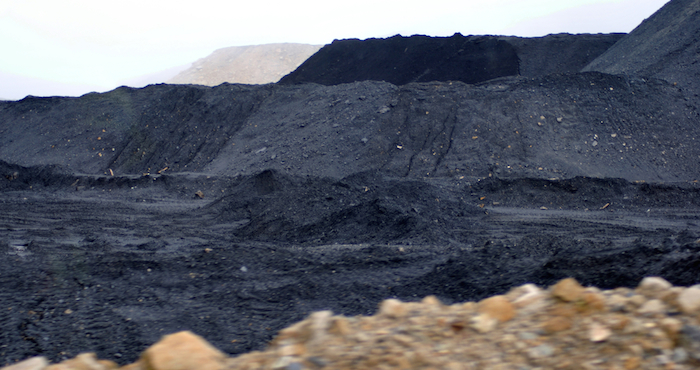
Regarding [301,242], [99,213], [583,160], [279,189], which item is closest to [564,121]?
[583,160]

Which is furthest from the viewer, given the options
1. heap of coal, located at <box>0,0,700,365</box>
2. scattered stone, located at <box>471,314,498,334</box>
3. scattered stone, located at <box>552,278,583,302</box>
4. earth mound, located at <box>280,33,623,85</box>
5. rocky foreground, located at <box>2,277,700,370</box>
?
earth mound, located at <box>280,33,623,85</box>

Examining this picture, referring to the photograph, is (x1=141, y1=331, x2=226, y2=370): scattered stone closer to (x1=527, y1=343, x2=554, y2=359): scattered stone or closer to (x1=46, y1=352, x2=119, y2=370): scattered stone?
(x1=46, y1=352, x2=119, y2=370): scattered stone

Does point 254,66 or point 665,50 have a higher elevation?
point 254,66

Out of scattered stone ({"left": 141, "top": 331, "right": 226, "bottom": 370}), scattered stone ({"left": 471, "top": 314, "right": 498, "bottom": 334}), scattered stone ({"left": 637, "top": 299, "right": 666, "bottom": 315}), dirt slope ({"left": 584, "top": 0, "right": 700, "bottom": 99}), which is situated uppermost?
dirt slope ({"left": 584, "top": 0, "right": 700, "bottom": 99})

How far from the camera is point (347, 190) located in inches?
316

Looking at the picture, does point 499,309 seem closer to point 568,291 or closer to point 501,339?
point 501,339

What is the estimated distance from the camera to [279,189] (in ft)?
30.8

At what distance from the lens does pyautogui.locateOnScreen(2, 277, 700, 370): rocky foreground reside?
→ 68.4 inches

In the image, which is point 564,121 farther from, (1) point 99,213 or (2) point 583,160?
(1) point 99,213

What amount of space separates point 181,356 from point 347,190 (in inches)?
245

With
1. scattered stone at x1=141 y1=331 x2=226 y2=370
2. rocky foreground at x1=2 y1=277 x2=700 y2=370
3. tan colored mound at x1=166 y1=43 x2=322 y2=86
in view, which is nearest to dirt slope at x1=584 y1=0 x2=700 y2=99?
rocky foreground at x1=2 y1=277 x2=700 y2=370

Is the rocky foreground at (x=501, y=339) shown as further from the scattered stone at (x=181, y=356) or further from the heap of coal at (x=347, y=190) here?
the heap of coal at (x=347, y=190)

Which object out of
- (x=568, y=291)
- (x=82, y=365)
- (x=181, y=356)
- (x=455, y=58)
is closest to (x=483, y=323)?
(x=568, y=291)

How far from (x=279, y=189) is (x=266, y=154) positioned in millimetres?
5043
